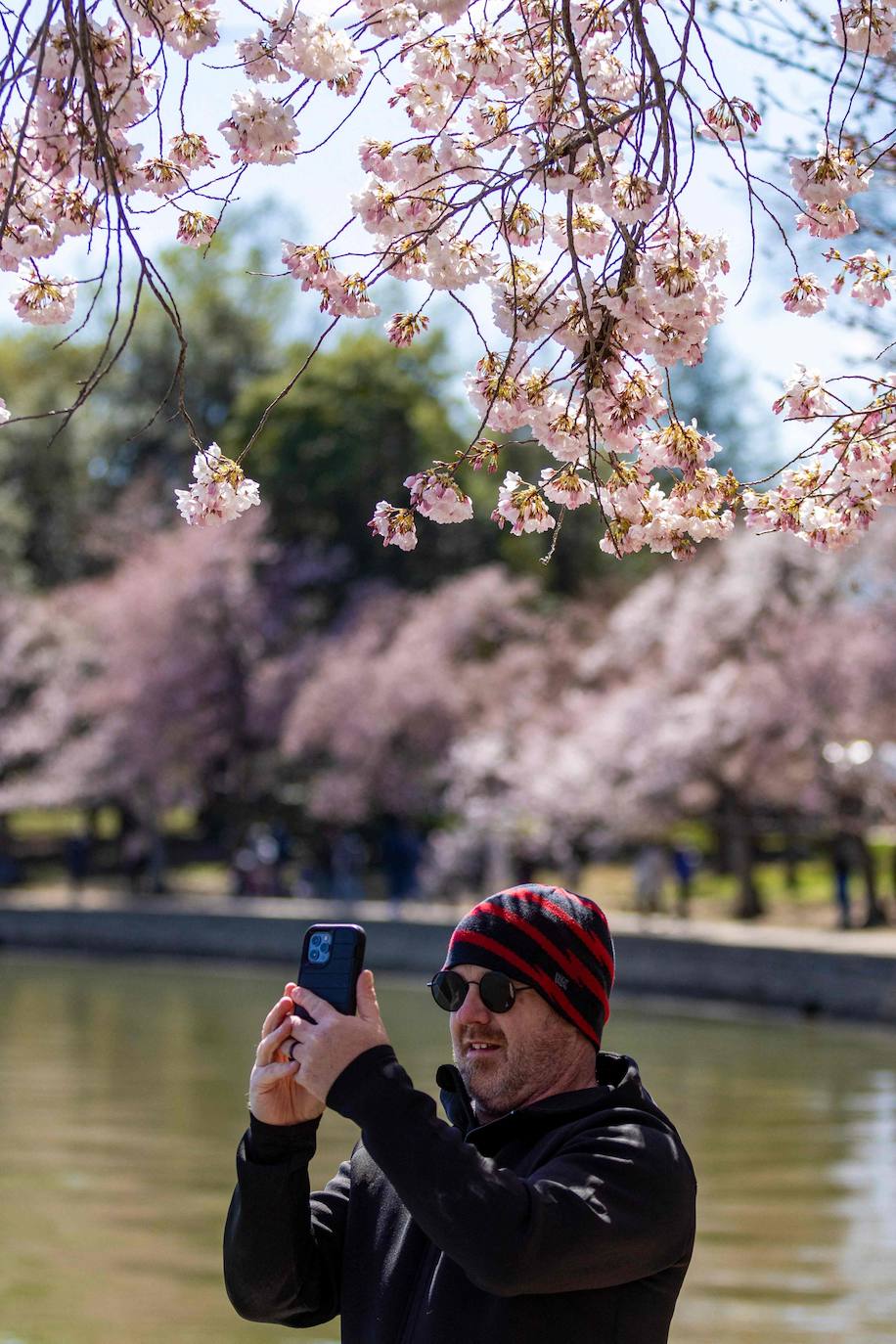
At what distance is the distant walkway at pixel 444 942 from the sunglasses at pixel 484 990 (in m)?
16.7

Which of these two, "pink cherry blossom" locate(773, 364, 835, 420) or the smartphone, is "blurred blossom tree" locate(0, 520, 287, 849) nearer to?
"pink cherry blossom" locate(773, 364, 835, 420)

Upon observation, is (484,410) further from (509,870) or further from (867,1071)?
(509,870)

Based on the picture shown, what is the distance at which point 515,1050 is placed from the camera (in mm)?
2307

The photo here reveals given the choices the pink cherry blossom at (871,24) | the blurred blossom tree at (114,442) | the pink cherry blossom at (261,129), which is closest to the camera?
the pink cherry blossom at (261,129)

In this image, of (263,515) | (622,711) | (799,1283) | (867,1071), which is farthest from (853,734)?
(799,1283)

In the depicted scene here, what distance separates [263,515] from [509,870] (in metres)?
11.1

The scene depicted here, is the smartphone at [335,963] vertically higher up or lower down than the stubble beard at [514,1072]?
higher up

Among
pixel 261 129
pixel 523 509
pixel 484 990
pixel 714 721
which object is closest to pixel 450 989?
pixel 484 990

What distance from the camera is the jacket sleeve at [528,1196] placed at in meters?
2.08

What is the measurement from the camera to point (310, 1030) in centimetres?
221

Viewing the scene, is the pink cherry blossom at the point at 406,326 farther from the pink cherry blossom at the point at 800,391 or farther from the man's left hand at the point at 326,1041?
the man's left hand at the point at 326,1041

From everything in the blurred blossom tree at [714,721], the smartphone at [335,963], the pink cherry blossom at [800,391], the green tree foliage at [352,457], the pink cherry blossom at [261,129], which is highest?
the green tree foliage at [352,457]

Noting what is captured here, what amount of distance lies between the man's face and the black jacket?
1.1 inches

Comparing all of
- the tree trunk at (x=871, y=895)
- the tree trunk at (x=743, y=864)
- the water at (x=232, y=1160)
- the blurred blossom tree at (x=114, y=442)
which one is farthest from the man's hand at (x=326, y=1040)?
the blurred blossom tree at (x=114, y=442)
